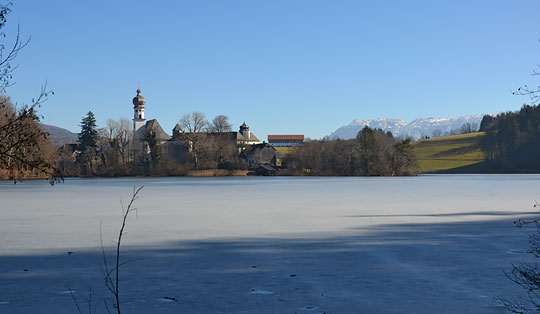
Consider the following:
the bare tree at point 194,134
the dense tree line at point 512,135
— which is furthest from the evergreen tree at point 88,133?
the dense tree line at point 512,135

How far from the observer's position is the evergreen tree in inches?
3794

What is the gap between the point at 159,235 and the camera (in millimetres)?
11984

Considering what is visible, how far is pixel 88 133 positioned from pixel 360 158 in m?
50.0

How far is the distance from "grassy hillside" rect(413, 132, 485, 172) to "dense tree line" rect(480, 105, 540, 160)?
4331 millimetres

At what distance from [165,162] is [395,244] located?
81.9 metres

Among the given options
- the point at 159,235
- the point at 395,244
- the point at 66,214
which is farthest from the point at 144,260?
the point at 66,214

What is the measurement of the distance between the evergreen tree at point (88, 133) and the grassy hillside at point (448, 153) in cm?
6486

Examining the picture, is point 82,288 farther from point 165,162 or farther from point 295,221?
point 165,162

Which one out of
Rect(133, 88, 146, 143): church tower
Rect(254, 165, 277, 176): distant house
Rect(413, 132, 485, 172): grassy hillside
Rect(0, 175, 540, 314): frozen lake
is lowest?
Rect(0, 175, 540, 314): frozen lake

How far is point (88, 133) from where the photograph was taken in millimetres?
97500

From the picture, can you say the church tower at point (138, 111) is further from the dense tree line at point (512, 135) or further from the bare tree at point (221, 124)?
the dense tree line at point (512, 135)

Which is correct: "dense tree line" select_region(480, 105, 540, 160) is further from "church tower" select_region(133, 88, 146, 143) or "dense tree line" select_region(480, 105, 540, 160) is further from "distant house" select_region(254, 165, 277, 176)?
"church tower" select_region(133, 88, 146, 143)

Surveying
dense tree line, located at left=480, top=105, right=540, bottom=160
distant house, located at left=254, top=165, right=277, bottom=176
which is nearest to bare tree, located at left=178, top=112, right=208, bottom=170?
distant house, located at left=254, top=165, right=277, bottom=176

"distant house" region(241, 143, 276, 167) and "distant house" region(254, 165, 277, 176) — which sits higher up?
"distant house" region(241, 143, 276, 167)
